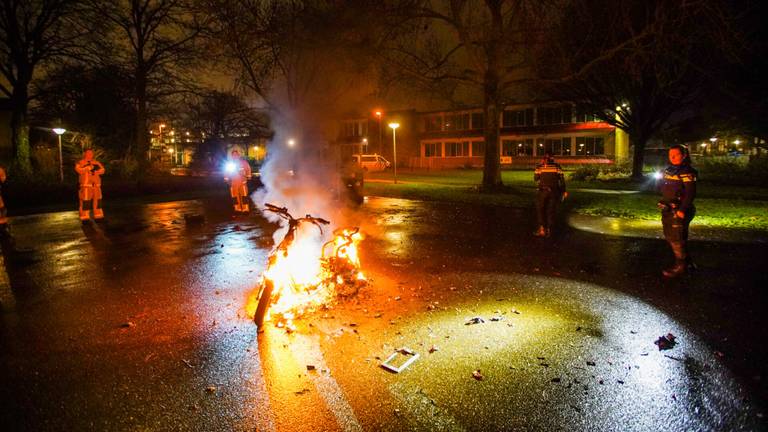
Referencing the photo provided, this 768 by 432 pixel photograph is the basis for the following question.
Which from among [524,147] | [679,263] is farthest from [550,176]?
[524,147]

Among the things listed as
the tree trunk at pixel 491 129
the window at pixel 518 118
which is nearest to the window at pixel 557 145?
the window at pixel 518 118

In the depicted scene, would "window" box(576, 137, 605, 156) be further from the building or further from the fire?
the fire

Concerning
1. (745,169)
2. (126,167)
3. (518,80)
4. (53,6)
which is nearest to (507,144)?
(745,169)

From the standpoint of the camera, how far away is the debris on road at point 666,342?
177 inches

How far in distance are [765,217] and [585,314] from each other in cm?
1094

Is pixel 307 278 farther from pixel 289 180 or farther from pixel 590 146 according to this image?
pixel 590 146

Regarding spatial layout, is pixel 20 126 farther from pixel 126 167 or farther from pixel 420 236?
pixel 420 236

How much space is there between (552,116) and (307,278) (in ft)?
163

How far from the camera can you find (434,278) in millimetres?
7156

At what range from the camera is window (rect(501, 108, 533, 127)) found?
52531 millimetres

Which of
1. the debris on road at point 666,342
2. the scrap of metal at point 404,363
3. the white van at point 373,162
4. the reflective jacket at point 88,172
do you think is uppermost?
the white van at point 373,162

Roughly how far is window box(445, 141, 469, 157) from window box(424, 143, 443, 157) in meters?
0.97

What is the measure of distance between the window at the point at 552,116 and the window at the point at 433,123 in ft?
42.3

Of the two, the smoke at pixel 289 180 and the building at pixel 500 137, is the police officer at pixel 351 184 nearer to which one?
the smoke at pixel 289 180
